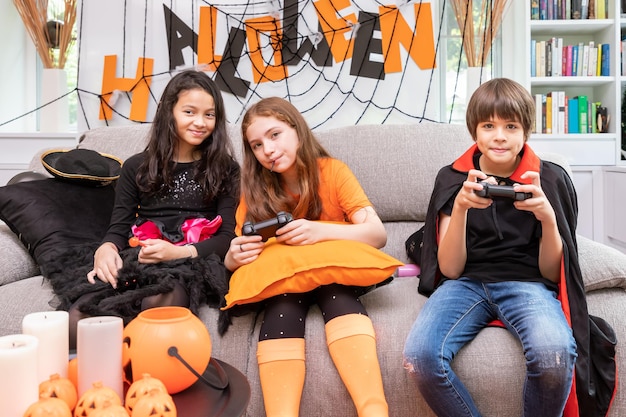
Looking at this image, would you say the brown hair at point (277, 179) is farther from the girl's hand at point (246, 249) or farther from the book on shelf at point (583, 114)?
the book on shelf at point (583, 114)

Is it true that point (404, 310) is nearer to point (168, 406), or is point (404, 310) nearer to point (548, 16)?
point (168, 406)

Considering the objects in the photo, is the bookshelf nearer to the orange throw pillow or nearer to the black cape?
the black cape

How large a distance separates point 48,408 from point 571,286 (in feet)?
3.62

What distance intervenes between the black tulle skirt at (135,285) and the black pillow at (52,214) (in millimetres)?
180

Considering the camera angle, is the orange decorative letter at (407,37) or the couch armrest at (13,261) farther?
the orange decorative letter at (407,37)

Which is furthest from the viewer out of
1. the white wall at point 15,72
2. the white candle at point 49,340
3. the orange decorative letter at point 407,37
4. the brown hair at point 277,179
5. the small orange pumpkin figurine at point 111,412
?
the white wall at point 15,72

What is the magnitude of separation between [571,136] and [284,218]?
6.93ft

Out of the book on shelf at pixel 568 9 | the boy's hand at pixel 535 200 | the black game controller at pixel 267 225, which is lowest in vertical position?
the black game controller at pixel 267 225

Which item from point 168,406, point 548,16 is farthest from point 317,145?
point 548,16

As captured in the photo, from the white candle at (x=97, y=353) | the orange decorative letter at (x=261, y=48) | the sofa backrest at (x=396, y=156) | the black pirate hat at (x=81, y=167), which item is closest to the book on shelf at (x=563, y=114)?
the sofa backrest at (x=396, y=156)

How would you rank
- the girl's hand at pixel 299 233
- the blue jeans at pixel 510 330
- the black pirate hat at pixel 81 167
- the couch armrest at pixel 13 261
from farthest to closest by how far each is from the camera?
the black pirate hat at pixel 81 167, the couch armrest at pixel 13 261, the girl's hand at pixel 299 233, the blue jeans at pixel 510 330

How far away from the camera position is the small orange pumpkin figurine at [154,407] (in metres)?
0.75

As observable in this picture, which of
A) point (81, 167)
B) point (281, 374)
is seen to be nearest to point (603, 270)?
point (281, 374)

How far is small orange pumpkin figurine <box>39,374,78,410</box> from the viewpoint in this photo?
78 centimetres
